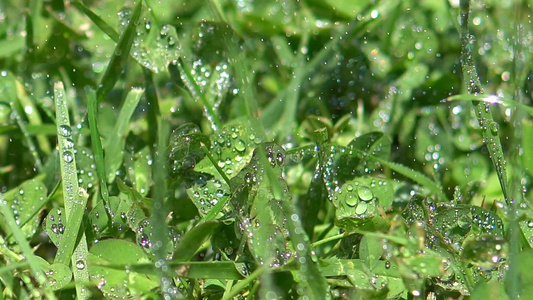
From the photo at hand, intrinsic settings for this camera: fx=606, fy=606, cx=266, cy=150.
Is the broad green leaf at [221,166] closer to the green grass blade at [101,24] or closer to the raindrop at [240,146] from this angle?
the raindrop at [240,146]

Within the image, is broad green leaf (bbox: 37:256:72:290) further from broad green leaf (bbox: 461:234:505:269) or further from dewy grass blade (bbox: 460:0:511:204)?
dewy grass blade (bbox: 460:0:511:204)

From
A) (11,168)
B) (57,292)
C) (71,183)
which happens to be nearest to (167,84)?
(11,168)

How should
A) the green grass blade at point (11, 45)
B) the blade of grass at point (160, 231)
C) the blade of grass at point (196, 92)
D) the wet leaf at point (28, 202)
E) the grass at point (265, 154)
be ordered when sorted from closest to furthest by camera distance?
the blade of grass at point (160, 231) < the grass at point (265, 154) < the wet leaf at point (28, 202) < the blade of grass at point (196, 92) < the green grass blade at point (11, 45)

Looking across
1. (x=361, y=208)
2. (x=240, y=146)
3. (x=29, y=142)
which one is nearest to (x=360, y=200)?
(x=361, y=208)

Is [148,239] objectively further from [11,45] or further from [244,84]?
[11,45]

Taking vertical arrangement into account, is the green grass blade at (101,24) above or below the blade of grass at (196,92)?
above

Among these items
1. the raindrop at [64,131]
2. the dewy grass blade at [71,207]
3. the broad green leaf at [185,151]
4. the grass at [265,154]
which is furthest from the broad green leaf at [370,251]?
the raindrop at [64,131]

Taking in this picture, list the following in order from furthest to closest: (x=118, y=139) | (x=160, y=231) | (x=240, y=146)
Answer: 1. (x=118, y=139)
2. (x=240, y=146)
3. (x=160, y=231)

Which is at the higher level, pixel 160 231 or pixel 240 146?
pixel 240 146
